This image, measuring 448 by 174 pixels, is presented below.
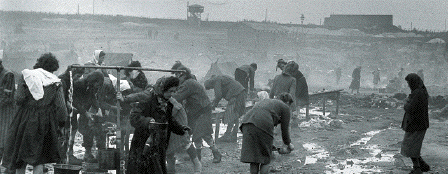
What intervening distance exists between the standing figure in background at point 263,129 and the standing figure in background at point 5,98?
3357mm

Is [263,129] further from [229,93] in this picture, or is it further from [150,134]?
[229,93]

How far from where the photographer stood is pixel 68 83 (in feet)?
27.9

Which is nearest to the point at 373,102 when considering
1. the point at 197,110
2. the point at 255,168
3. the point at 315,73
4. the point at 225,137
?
the point at 225,137

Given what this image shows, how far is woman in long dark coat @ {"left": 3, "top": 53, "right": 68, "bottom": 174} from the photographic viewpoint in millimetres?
6465

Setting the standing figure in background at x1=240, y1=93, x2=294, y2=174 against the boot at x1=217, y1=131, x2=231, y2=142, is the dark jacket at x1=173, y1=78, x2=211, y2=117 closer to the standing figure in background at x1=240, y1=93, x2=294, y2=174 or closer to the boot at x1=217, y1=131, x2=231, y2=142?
the standing figure in background at x1=240, y1=93, x2=294, y2=174

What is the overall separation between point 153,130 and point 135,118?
299mm

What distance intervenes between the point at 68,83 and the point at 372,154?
20.0ft

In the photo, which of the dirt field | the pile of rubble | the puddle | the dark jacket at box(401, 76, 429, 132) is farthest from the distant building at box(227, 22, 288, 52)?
the dark jacket at box(401, 76, 429, 132)

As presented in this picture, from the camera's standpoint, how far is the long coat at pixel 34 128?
6.54 metres

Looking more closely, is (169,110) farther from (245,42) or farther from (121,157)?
(245,42)

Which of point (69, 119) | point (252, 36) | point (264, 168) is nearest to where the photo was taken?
point (264, 168)

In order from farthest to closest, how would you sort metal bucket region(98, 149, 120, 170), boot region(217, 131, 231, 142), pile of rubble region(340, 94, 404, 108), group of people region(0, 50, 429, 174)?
pile of rubble region(340, 94, 404, 108)
boot region(217, 131, 231, 142)
metal bucket region(98, 149, 120, 170)
group of people region(0, 50, 429, 174)

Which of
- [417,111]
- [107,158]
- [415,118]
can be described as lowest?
[107,158]

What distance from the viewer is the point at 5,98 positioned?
8.05 m
